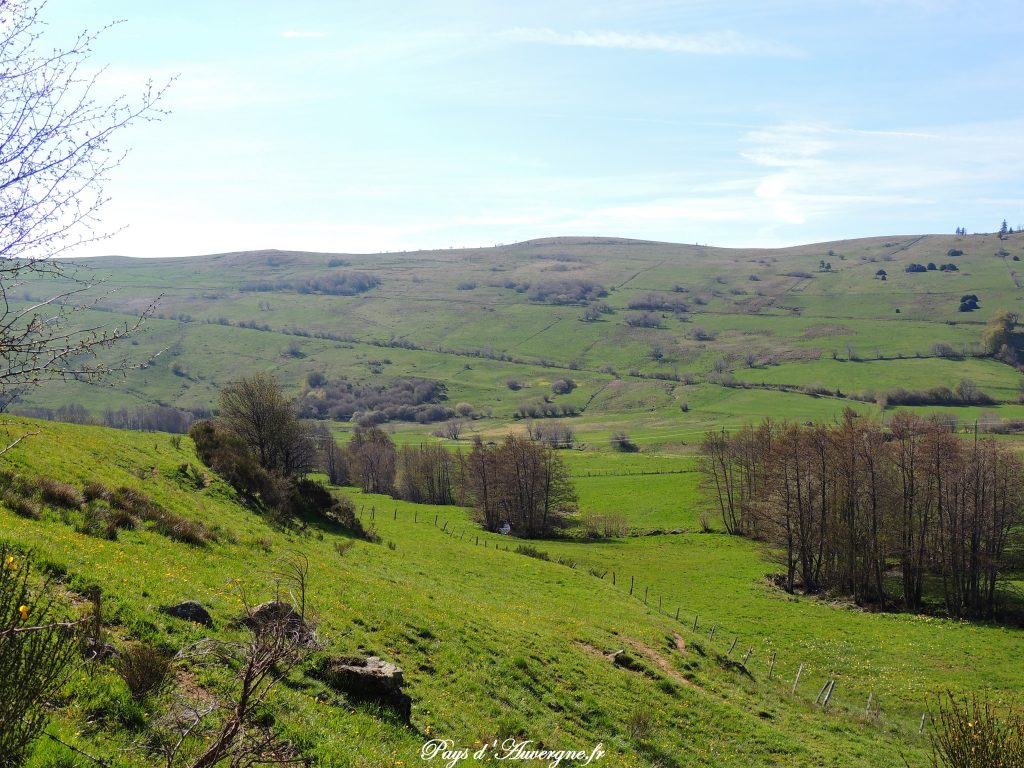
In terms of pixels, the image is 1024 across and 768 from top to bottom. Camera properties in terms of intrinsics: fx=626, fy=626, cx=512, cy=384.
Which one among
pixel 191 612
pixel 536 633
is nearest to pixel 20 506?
pixel 191 612

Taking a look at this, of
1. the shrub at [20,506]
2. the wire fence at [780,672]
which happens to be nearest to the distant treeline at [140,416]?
the wire fence at [780,672]

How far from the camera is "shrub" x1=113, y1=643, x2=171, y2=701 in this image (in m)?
8.98

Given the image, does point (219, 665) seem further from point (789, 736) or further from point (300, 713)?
point (789, 736)

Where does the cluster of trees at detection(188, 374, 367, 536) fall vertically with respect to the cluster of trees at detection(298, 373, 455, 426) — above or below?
above

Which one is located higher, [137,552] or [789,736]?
[137,552]

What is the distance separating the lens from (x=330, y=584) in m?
20.3

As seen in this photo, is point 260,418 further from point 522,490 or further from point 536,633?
point 522,490

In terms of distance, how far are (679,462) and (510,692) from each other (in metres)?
94.2

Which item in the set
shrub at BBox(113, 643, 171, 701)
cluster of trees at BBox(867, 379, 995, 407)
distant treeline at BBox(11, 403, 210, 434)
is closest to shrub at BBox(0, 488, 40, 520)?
shrub at BBox(113, 643, 171, 701)

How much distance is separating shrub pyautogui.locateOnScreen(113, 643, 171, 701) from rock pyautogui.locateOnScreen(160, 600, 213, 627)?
305 cm

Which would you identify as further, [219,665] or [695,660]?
[695,660]

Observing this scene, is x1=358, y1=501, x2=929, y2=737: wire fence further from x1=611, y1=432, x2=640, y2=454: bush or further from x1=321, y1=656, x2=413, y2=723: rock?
x1=611, y1=432, x2=640, y2=454: bush

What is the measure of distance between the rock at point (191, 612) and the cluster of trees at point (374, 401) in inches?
6035

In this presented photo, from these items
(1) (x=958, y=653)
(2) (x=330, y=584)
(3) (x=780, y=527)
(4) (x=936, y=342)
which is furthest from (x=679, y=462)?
(4) (x=936, y=342)
